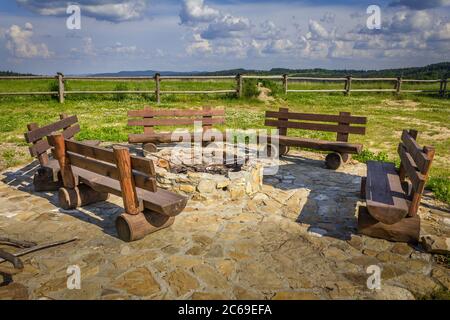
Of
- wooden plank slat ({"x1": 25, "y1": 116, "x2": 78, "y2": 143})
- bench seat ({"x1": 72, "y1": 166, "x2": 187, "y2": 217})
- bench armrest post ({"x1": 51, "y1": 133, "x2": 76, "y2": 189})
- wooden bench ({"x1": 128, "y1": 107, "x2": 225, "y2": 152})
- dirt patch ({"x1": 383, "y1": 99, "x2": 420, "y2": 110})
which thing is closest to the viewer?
bench seat ({"x1": 72, "y1": 166, "x2": 187, "y2": 217})

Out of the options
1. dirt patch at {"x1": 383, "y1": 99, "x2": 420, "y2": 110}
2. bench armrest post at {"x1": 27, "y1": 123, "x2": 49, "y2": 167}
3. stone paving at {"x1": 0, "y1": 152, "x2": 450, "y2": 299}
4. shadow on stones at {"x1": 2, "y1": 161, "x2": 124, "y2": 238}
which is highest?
bench armrest post at {"x1": 27, "y1": 123, "x2": 49, "y2": 167}

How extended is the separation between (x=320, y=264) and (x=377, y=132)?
8.69 metres

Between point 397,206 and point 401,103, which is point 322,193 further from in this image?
point 401,103

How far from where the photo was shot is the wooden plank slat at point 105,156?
4.05m

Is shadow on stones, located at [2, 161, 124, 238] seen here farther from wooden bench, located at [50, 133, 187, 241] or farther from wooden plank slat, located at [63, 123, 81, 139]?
wooden plank slat, located at [63, 123, 81, 139]

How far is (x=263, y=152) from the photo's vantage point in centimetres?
872

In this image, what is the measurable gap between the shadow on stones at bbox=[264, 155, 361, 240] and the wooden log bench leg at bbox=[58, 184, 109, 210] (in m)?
3.05

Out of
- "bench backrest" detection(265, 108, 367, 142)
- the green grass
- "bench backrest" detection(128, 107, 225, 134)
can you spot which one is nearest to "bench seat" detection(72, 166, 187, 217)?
"bench backrest" detection(128, 107, 225, 134)

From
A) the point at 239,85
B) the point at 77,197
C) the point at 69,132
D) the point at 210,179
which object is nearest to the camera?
the point at 77,197

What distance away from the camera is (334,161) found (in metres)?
7.53

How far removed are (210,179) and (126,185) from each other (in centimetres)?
166

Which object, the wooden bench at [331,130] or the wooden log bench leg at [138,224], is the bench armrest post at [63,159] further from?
the wooden bench at [331,130]

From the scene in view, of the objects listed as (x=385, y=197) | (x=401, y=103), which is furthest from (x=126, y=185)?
(x=401, y=103)

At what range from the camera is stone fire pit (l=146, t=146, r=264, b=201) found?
18.5 ft
